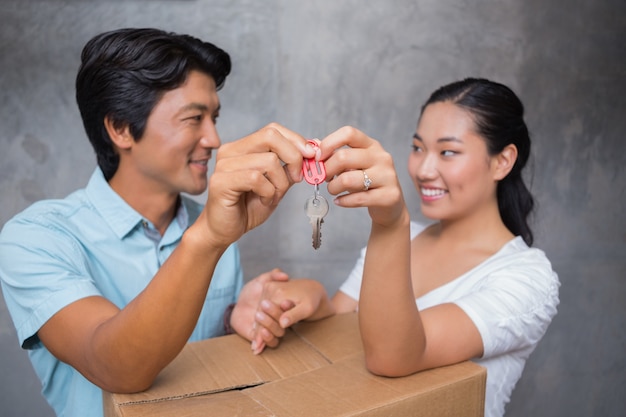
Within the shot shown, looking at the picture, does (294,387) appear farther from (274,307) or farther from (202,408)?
(274,307)

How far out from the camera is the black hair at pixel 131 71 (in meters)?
1.39

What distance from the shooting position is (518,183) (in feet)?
4.91

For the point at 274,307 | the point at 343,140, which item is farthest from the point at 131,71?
the point at 343,140

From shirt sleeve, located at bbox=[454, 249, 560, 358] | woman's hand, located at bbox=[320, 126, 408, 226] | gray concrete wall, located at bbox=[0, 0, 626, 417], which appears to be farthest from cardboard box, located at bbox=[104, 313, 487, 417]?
gray concrete wall, located at bbox=[0, 0, 626, 417]

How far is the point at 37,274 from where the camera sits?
1104mm

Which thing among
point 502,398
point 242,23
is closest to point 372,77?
point 242,23

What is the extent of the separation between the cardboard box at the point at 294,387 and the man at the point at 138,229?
45mm

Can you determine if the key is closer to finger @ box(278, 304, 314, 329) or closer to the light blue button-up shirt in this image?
finger @ box(278, 304, 314, 329)

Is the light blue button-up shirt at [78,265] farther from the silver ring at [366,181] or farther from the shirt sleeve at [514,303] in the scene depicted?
the shirt sleeve at [514,303]

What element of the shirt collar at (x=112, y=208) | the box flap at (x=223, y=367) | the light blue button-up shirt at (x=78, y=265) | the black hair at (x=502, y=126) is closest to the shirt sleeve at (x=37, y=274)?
the light blue button-up shirt at (x=78, y=265)

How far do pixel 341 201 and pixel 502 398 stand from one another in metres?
0.66

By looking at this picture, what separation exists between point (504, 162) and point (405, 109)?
0.92 meters

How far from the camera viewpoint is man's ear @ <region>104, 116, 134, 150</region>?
1.44m

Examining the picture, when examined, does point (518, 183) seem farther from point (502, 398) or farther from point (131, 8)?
point (131, 8)
